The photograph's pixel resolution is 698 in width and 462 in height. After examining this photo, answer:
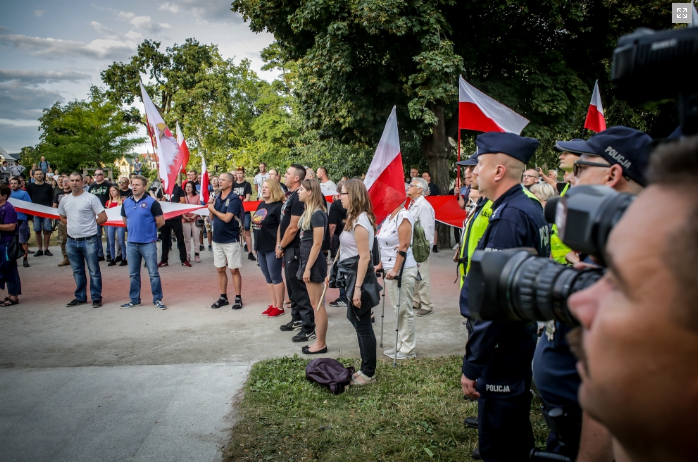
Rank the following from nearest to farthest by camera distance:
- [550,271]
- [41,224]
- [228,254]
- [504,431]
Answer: [550,271] < [504,431] < [228,254] < [41,224]

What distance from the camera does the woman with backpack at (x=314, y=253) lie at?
5.88 metres

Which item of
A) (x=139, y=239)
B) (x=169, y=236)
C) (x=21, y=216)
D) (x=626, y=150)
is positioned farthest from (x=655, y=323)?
(x=21, y=216)

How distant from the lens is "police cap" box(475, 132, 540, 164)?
2.93 m

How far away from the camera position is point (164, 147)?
1008 cm

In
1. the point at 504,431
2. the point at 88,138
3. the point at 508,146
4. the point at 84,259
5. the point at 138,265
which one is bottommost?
the point at 504,431

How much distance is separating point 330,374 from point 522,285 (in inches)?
157

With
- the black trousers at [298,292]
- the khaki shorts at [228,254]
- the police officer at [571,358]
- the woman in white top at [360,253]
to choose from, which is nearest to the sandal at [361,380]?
the woman in white top at [360,253]

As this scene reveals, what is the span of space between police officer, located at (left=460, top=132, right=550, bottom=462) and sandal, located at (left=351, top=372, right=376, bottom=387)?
7.57 feet

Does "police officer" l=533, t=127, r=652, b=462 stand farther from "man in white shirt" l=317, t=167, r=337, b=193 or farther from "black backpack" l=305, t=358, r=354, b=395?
"man in white shirt" l=317, t=167, r=337, b=193

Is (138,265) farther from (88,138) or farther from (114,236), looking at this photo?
(88,138)

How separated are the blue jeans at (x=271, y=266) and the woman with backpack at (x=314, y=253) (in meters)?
1.17

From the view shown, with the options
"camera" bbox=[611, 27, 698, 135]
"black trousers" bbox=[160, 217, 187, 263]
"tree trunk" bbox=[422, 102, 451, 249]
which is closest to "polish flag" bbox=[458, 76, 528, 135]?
"camera" bbox=[611, 27, 698, 135]

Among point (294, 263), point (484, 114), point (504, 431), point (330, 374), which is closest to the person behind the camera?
point (504, 431)

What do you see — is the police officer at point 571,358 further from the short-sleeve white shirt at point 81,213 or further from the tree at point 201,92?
the tree at point 201,92
